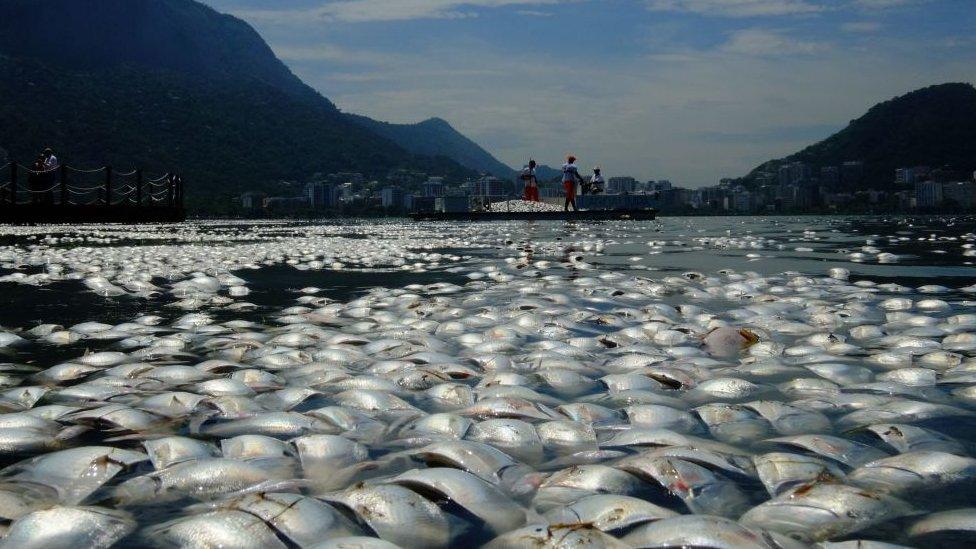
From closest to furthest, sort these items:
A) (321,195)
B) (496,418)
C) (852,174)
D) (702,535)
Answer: (702,535), (496,418), (321,195), (852,174)

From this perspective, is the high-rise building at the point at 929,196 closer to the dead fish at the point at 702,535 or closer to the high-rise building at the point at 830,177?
the high-rise building at the point at 830,177

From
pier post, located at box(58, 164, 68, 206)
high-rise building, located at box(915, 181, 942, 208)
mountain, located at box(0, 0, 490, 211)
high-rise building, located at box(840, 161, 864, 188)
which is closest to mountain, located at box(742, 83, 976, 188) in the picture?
high-rise building, located at box(840, 161, 864, 188)

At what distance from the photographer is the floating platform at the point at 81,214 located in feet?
83.1

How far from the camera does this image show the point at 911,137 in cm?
9944

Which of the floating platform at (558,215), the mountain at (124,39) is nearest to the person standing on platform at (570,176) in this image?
the floating platform at (558,215)

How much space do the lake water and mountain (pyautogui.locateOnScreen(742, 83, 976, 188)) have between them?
96.9m

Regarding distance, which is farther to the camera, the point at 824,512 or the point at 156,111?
the point at 156,111

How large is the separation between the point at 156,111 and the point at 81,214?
3532 inches

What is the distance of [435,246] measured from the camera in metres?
Result: 13.6

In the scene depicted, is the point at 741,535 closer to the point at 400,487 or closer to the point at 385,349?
the point at 400,487

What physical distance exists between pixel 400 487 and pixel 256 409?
3.44 ft

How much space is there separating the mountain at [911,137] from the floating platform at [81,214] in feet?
273

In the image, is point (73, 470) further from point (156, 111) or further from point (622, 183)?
point (156, 111)

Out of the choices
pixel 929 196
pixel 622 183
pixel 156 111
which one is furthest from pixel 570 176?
pixel 156 111
